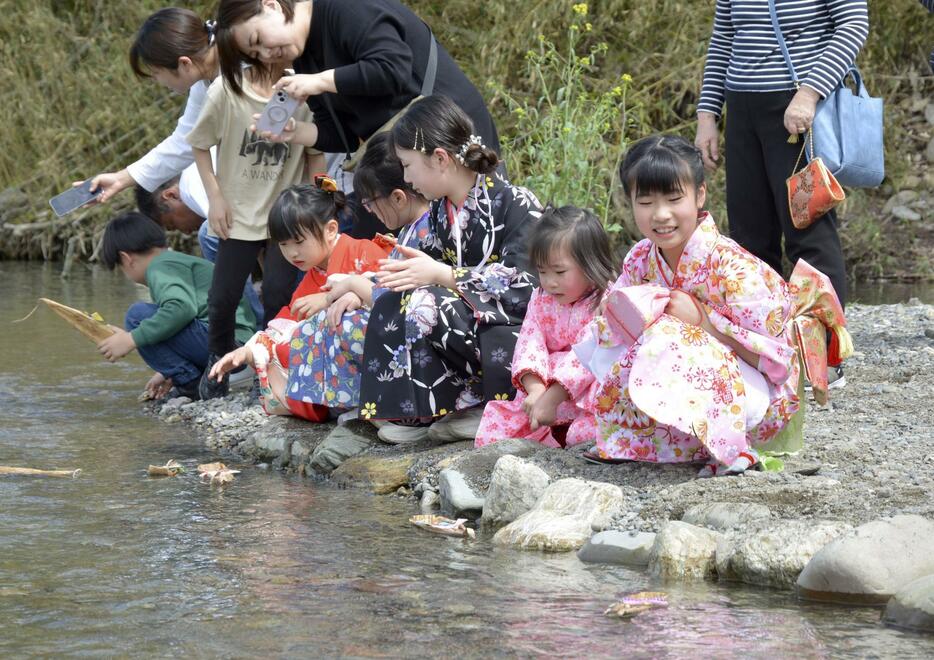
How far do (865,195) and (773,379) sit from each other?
6.73 meters

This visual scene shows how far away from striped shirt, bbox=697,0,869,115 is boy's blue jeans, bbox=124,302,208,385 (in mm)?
2213

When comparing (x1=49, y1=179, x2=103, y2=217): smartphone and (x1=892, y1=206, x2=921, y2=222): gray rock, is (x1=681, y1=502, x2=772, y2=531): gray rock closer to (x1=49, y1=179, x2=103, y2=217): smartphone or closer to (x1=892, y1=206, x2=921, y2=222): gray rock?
(x1=49, y1=179, x2=103, y2=217): smartphone

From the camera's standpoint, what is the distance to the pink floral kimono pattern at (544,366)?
12.1ft

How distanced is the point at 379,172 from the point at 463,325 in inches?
29.4

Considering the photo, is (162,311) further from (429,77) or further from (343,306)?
(429,77)

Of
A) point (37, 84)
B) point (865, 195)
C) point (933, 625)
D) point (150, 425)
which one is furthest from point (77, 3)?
point (933, 625)

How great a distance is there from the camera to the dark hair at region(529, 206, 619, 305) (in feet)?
12.1

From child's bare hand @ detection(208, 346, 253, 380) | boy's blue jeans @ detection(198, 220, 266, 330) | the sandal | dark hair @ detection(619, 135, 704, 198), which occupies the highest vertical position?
dark hair @ detection(619, 135, 704, 198)

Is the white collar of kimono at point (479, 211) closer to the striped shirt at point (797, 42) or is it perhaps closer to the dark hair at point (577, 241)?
the dark hair at point (577, 241)

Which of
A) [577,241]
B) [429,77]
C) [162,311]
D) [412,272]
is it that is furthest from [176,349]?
[577,241]

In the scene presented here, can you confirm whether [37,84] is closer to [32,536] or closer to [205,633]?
[32,536]

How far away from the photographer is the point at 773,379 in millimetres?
3318

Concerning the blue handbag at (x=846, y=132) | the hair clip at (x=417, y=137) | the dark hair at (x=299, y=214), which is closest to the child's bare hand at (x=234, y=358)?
the dark hair at (x=299, y=214)

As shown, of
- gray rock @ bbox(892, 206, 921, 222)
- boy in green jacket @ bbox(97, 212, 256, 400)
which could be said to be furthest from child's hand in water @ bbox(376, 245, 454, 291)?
gray rock @ bbox(892, 206, 921, 222)
